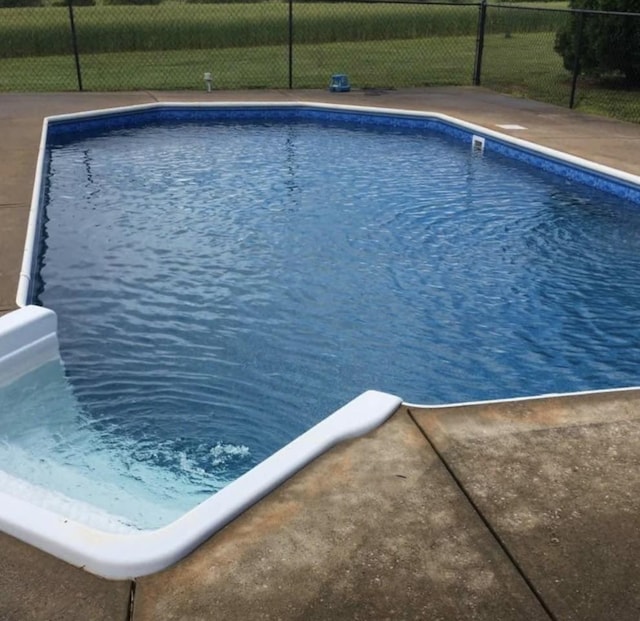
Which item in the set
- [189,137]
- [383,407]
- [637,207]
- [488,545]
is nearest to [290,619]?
[488,545]

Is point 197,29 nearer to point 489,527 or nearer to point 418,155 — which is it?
point 418,155

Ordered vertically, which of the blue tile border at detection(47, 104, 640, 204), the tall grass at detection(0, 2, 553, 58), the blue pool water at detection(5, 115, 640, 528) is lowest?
the blue pool water at detection(5, 115, 640, 528)

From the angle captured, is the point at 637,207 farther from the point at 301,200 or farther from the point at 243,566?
the point at 243,566

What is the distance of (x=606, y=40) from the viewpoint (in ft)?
41.8

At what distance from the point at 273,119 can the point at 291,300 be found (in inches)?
282

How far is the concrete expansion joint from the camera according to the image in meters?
2.06

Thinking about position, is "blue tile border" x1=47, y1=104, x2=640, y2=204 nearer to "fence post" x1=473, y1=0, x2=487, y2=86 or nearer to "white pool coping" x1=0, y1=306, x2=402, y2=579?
"fence post" x1=473, y1=0, x2=487, y2=86

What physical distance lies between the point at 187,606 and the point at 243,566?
206mm

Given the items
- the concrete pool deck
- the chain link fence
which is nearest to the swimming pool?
the concrete pool deck

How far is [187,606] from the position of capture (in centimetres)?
200

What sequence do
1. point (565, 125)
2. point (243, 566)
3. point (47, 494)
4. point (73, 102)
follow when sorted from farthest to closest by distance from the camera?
point (73, 102) < point (565, 125) < point (47, 494) < point (243, 566)

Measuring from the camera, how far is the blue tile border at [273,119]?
9719mm

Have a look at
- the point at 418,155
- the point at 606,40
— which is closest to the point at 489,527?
the point at 418,155

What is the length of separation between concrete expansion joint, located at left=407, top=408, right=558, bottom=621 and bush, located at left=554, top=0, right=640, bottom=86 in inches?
434
